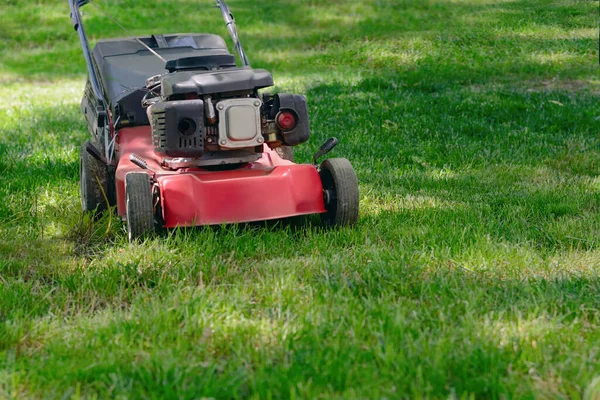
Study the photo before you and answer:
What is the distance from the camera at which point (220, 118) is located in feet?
11.5

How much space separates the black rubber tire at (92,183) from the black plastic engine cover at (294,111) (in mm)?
948

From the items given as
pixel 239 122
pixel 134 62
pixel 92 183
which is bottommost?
pixel 92 183

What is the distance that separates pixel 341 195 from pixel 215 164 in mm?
573

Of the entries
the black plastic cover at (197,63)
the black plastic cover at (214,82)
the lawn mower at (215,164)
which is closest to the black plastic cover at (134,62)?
the lawn mower at (215,164)

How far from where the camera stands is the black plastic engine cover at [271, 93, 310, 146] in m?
3.64

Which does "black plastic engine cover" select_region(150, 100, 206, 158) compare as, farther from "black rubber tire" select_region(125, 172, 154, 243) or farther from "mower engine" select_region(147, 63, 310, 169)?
"black rubber tire" select_region(125, 172, 154, 243)

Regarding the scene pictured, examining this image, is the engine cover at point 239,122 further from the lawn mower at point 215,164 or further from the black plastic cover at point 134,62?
the black plastic cover at point 134,62

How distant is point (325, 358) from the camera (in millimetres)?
2174

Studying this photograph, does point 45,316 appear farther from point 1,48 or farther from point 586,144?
point 1,48

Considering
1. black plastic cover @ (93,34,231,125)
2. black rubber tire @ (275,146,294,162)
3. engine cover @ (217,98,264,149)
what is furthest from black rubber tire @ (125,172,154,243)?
black rubber tire @ (275,146,294,162)

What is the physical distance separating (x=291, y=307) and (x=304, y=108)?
4.25 feet

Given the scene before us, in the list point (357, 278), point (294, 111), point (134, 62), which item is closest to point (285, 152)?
point (294, 111)

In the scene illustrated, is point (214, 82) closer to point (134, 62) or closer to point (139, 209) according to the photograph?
point (139, 209)

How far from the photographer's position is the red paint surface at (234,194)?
11.2 feet
